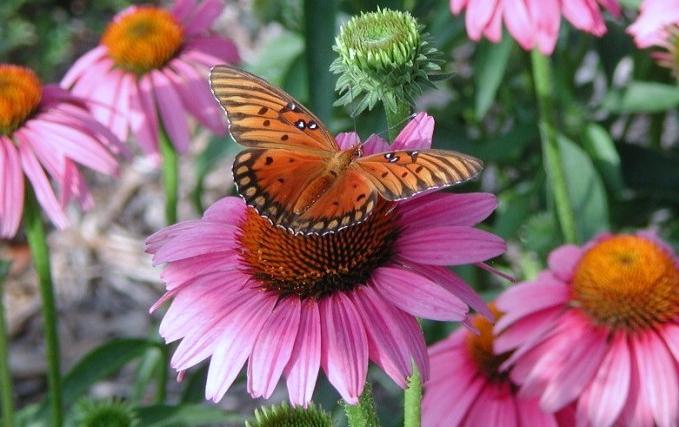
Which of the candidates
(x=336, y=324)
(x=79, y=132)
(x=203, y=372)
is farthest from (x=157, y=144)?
(x=336, y=324)

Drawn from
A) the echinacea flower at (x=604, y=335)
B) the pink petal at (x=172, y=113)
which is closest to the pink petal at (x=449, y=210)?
the echinacea flower at (x=604, y=335)

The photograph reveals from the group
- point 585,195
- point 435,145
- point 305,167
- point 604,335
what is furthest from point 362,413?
point 435,145

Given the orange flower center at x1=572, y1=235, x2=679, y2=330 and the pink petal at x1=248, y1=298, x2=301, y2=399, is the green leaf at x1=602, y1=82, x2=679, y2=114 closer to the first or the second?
the orange flower center at x1=572, y1=235, x2=679, y2=330

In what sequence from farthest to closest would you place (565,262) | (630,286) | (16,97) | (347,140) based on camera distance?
(16,97) < (565,262) < (630,286) < (347,140)

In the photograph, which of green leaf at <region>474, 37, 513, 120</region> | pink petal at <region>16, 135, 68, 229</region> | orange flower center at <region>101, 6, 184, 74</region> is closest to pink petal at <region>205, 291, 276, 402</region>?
pink petal at <region>16, 135, 68, 229</region>

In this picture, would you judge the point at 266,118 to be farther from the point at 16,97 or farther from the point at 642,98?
the point at 642,98

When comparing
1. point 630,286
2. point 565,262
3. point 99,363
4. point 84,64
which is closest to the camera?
point 630,286
